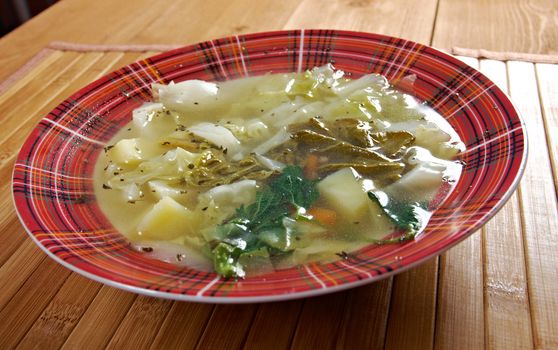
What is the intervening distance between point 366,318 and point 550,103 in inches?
49.0

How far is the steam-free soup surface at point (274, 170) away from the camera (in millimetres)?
1389

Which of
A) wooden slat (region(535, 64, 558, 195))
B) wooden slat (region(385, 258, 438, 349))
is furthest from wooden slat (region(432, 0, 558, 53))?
wooden slat (region(385, 258, 438, 349))

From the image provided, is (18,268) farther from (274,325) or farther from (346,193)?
(346,193)

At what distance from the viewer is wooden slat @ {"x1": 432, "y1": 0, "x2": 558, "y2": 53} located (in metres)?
2.43

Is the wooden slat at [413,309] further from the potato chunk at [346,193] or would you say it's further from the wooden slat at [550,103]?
the wooden slat at [550,103]

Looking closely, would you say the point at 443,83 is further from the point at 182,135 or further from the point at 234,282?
the point at 234,282

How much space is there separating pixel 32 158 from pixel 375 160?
1.03 m

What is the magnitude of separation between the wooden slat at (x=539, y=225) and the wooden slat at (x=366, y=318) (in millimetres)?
332

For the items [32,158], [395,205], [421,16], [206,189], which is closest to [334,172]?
[395,205]

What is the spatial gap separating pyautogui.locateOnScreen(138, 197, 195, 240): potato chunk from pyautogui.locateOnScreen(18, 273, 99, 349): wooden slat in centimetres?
20

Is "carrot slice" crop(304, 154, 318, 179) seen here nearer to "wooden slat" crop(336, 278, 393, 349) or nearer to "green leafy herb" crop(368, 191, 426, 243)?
"green leafy herb" crop(368, 191, 426, 243)

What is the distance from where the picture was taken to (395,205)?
1.48 metres

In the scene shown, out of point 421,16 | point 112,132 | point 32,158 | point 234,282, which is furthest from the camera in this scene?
point 421,16

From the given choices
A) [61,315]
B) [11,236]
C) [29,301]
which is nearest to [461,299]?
[61,315]
